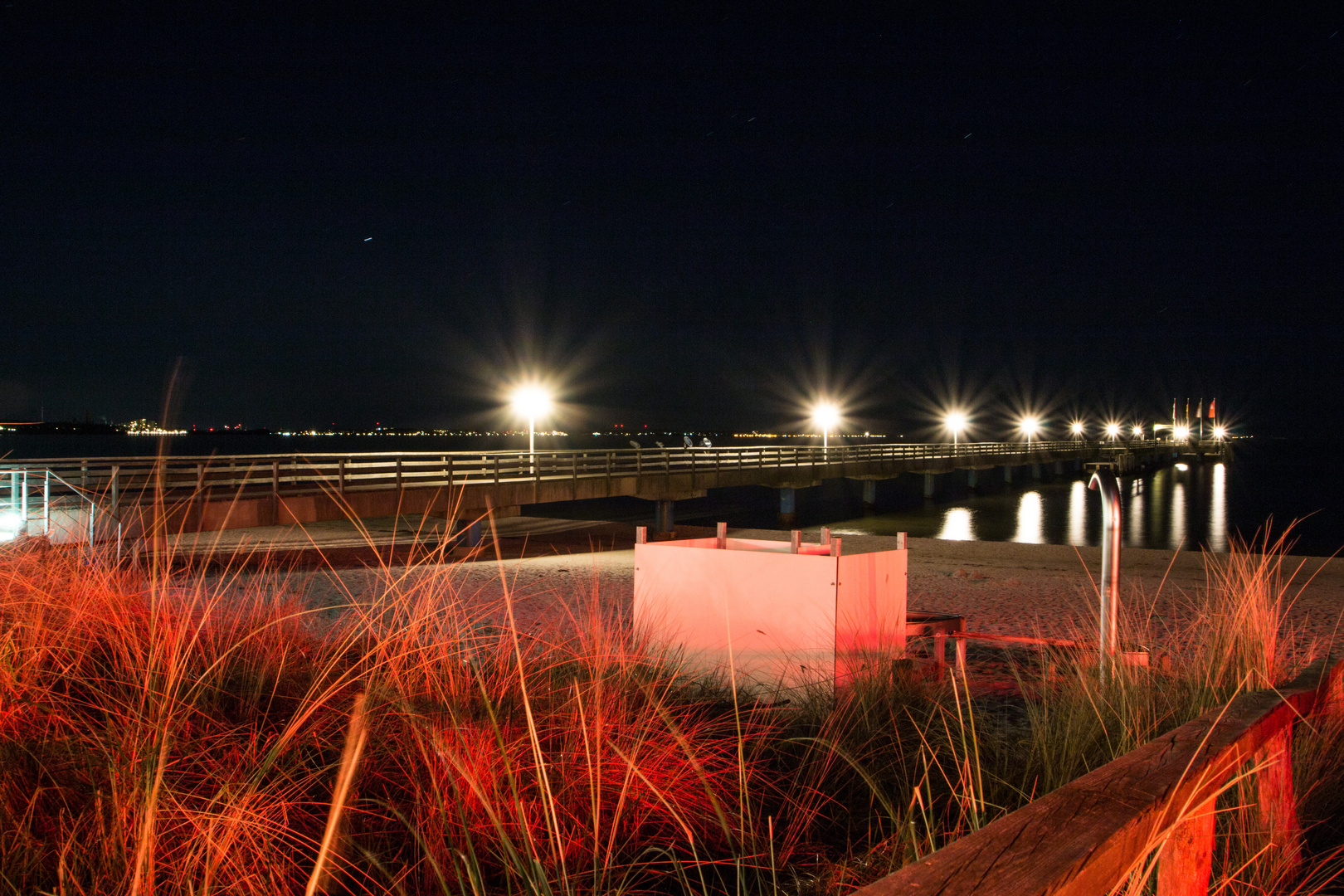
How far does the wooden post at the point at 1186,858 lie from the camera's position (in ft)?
6.70

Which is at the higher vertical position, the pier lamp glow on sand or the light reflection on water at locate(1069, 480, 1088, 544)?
the pier lamp glow on sand

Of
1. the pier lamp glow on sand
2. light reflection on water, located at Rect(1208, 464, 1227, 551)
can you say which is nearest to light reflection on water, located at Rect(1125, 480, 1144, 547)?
light reflection on water, located at Rect(1208, 464, 1227, 551)

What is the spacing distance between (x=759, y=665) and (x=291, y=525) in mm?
13282

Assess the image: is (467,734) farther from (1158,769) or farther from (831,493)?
(831,493)

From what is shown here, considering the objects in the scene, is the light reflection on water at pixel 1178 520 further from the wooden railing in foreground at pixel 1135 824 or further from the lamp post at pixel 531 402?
the wooden railing in foreground at pixel 1135 824

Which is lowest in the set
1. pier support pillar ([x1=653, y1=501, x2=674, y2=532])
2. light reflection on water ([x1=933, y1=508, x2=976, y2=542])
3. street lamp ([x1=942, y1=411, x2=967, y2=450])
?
light reflection on water ([x1=933, y1=508, x2=976, y2=542])

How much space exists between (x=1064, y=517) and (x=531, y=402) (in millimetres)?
26490

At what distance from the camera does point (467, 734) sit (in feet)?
10.3

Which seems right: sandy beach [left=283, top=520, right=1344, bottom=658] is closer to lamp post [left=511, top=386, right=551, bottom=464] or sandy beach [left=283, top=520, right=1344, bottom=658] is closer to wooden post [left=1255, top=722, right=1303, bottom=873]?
wooden post [left=1255, top=722, right=1303, bottom=873]

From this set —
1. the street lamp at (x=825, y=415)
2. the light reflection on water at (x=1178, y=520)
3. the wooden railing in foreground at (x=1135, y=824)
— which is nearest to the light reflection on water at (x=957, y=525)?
the street lamp at (x=825, y=415)

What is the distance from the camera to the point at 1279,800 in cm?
291

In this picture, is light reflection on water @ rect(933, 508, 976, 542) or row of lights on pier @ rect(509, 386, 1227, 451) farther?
light reflection on water @ rect(933, 508, 976, 542)

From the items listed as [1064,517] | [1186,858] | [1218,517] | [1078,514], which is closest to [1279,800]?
[1186,858]

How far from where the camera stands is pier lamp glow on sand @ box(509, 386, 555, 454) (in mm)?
24234
